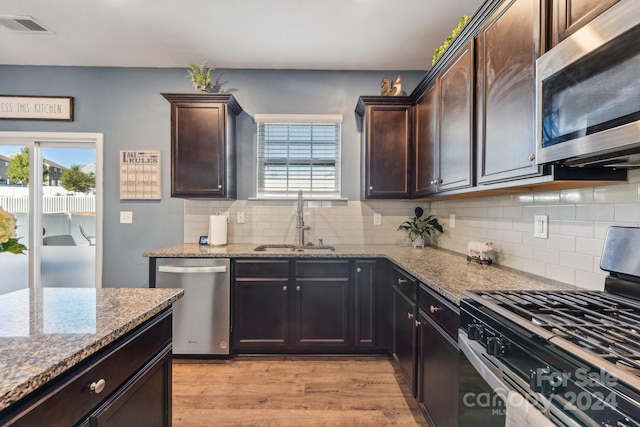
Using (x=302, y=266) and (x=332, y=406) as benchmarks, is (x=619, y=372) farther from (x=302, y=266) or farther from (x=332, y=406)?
(x=302, y=266)

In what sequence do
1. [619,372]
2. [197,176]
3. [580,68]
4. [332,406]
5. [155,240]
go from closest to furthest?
[619,372] < [580,68] < [332,406] < [197,176] < [155,240]

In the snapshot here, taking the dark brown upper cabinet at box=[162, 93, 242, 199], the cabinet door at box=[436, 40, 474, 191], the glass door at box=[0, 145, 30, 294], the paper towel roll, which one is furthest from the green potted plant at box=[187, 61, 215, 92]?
the cabinet door at box=[436, 40, 474, 191]

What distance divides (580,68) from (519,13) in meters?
0.57

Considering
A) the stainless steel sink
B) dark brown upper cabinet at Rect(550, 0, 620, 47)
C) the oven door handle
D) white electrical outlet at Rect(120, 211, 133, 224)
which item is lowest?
the oven door handle

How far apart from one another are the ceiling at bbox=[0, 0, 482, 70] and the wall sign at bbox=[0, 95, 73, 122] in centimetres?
37

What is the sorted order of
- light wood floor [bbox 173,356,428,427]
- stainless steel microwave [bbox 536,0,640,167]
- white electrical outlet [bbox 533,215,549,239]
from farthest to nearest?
1. light wood floor [bbox 173,356,428,427]
2. white electrical outlet [bbox 533,215,549,239]
3. stainless steel microwave [bbox 536,0,640,167]

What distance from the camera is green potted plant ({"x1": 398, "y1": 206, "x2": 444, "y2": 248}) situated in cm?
291

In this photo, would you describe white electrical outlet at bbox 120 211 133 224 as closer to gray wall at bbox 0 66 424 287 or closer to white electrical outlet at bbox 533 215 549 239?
gray wall at bbox 0 66 424 287

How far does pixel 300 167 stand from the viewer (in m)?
3.24

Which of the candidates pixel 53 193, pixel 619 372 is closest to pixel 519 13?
pixel 619 372

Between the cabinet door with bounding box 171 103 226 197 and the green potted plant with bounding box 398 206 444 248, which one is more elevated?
the cabinet door with bounding box 171 103 226 197

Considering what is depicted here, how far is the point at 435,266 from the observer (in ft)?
6.52

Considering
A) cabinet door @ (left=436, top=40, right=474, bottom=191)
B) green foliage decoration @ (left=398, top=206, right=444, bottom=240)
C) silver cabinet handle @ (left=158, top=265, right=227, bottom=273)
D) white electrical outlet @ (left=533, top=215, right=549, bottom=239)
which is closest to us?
white electrical outlet @ (left=533, top=215, right=549, bottom=239)

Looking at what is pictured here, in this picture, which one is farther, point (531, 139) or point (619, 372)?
point (531, 139)
